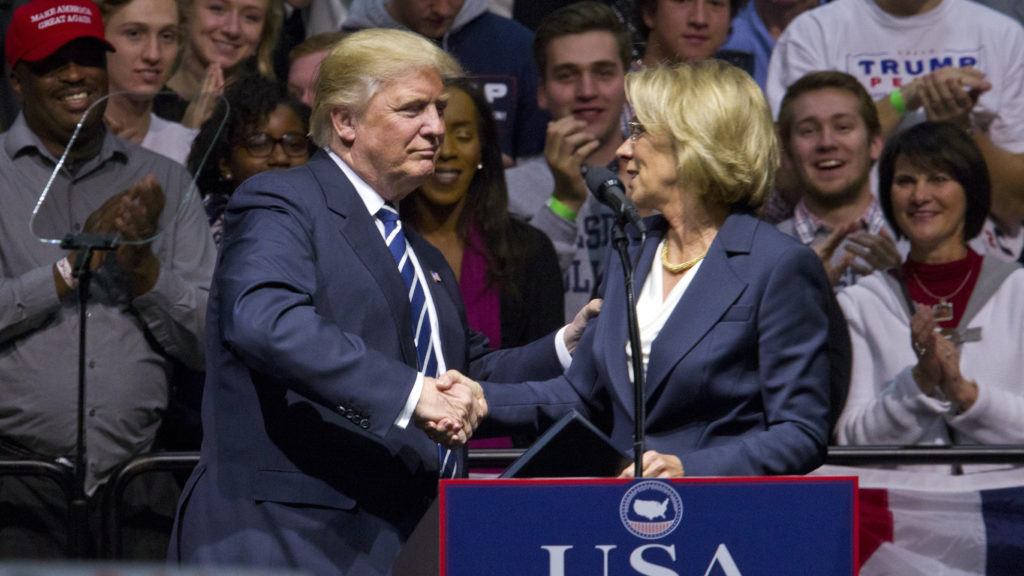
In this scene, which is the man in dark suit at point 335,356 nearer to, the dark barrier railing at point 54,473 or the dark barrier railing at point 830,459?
the dark barrier railing at point 830,459

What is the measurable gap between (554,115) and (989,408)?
Result: 199 centimetres

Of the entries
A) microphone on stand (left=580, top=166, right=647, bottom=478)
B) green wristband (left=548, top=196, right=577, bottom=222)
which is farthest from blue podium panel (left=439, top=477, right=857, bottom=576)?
green wristband (left=548, top=196, right=577, bottom=222)

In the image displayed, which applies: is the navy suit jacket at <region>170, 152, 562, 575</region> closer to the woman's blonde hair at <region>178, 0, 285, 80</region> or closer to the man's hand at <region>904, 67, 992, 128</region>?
the woman's blonde hair at <region>178, 0, 285, 80</region>

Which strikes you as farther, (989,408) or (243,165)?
(243,165)

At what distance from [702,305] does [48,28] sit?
282 cm

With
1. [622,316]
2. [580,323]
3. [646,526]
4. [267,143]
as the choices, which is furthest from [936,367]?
[646,526]

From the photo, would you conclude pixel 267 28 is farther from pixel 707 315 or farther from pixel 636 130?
pixel 707 315

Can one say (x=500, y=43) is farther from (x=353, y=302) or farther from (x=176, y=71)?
(x=353, y=302)

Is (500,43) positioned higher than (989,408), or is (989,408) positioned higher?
(500,43)

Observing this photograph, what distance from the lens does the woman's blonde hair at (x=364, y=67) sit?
376cm

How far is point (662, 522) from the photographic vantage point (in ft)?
10.3

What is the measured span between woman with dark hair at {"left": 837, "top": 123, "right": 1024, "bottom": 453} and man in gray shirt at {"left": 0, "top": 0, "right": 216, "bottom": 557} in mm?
2161

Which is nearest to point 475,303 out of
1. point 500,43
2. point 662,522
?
point 500,43

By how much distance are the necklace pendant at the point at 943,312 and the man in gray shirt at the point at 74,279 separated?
7.72 feet
